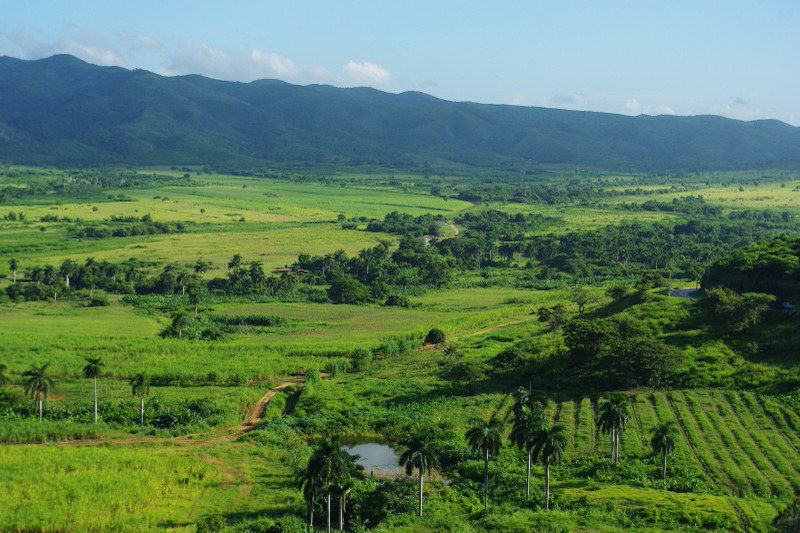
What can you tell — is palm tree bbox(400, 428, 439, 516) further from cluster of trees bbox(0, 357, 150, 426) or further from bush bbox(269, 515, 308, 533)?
cluster of trees bbox(0, 357, 150, 426)

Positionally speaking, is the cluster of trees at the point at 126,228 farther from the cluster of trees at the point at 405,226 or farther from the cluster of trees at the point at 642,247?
the cluster of trees at the point at 642,247

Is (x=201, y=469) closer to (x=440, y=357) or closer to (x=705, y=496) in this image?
(x=705, y=496)

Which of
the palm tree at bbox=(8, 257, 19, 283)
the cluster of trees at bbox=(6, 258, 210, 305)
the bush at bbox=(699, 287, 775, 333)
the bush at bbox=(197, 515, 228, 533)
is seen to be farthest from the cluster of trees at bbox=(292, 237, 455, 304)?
the bush at bbox=(197, 515, 228, 533)

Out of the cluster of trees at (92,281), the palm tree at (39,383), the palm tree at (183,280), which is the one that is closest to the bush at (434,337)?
the palm tree at (39,383)

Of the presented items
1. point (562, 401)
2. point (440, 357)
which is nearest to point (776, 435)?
point (562, 401)

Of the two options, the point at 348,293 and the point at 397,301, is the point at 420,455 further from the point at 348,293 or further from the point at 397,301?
the point at 348,293

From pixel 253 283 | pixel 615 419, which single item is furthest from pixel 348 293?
pixel 615 419
